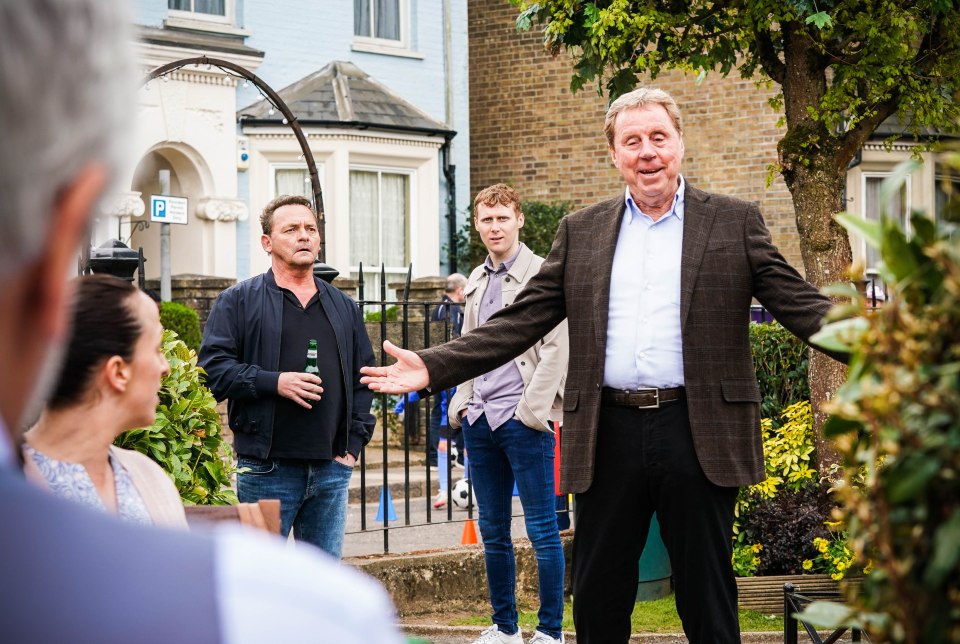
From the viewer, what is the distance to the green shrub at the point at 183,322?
40.5ft

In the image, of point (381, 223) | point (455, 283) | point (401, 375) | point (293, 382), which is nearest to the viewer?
point (401, 375)

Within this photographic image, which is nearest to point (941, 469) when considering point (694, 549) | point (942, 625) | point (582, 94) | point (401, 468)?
point (942, 625)

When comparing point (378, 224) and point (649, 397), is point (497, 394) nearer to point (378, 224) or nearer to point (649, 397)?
point (649, 397)

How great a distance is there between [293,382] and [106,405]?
252 centimetres

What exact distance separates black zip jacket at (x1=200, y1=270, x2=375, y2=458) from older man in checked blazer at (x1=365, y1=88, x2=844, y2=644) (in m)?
1.45

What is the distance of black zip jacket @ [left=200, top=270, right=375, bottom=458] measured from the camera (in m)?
5.73

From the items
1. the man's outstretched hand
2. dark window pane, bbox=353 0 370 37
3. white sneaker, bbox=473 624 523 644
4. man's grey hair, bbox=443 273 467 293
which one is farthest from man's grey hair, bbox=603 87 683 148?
dark window pane, bbox=353 0 370 37

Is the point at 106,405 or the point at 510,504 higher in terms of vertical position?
the point at 106,405

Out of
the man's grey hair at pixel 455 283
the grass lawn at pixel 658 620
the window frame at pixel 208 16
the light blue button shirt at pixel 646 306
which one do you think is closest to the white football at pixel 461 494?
the man's grey hair at pixel 455 283

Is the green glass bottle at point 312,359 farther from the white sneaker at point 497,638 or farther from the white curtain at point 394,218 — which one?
the white curtain at point 394,218


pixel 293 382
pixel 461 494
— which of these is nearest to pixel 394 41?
pixel 461 494

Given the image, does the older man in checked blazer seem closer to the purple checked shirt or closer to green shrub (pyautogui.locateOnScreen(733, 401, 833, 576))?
the purple checked shirt

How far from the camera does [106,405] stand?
124 inches

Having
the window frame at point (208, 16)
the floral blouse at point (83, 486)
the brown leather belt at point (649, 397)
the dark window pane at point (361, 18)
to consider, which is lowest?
the floral blouse at point (83, 486)
